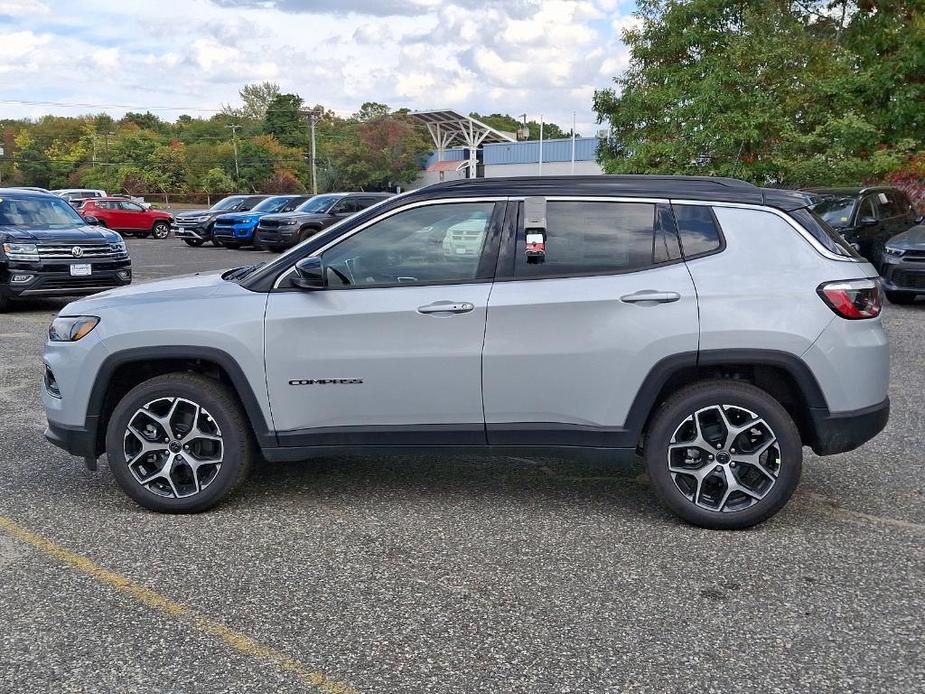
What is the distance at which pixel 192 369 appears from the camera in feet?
16.1

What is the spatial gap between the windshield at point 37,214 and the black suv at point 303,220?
34.6ft

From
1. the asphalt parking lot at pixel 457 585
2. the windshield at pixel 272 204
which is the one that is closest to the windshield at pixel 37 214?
the asphalt parking lot at pixel 457 585

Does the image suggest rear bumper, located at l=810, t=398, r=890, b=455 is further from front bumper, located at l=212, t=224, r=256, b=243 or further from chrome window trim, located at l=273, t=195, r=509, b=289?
front bumper, located at l=212, t=224, r=256, b=243

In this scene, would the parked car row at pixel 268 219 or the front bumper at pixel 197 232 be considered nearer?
the parked car row at pixel 268 219

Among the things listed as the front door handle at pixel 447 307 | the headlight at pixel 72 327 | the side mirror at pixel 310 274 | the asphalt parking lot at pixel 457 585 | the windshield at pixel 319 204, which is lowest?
the asphalt parking lot at pixel 457 585

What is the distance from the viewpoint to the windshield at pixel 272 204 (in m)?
27.8

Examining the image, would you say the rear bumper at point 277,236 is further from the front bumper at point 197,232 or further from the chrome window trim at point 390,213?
the chrome window trim at point 390,213

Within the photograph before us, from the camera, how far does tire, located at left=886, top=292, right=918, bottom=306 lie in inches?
519

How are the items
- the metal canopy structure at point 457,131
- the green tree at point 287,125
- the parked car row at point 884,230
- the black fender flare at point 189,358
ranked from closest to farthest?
the black fender flare at point 189,358
the parked car row at point 884,230
the metal canopy structure at point 457,131
the green tree at point 287,125

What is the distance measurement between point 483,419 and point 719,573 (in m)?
1.35

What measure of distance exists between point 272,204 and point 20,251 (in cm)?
1650

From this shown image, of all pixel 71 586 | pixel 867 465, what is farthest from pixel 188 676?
pixel 867 465

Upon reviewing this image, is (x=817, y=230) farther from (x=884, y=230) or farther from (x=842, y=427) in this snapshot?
(x=884, y=230)

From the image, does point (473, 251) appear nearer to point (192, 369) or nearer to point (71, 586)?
point (192, 369)
